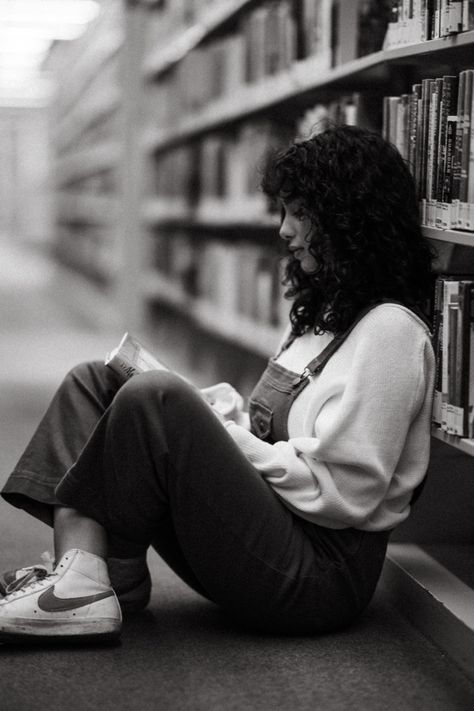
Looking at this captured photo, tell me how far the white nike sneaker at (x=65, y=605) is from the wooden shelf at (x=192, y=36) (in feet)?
9.07

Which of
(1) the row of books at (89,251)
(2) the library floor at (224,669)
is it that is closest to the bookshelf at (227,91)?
(2) the library floor at (224,669)

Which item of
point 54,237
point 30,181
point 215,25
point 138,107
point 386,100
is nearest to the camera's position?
point 386,100

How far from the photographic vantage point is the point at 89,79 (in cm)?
980

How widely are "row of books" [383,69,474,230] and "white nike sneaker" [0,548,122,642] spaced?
783 millimetres

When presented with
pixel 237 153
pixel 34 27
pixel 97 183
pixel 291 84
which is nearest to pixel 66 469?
pixel 291 84

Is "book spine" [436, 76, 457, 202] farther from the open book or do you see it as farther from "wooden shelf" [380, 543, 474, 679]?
"wooden shelf" [380, 543, 474, 679]

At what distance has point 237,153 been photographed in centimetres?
419

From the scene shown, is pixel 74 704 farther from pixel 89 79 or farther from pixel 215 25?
pixel 89 79

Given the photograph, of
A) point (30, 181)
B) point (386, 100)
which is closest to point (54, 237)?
point (30, 181)

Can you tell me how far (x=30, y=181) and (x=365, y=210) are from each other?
66.7 ft

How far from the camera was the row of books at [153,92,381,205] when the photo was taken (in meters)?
2.51

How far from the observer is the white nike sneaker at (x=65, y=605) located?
66.3 inches

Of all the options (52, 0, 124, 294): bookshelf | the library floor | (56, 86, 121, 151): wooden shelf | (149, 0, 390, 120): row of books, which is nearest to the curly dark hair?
the library floor

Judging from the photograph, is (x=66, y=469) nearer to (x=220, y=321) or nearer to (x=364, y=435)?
(x=364, y=435)
